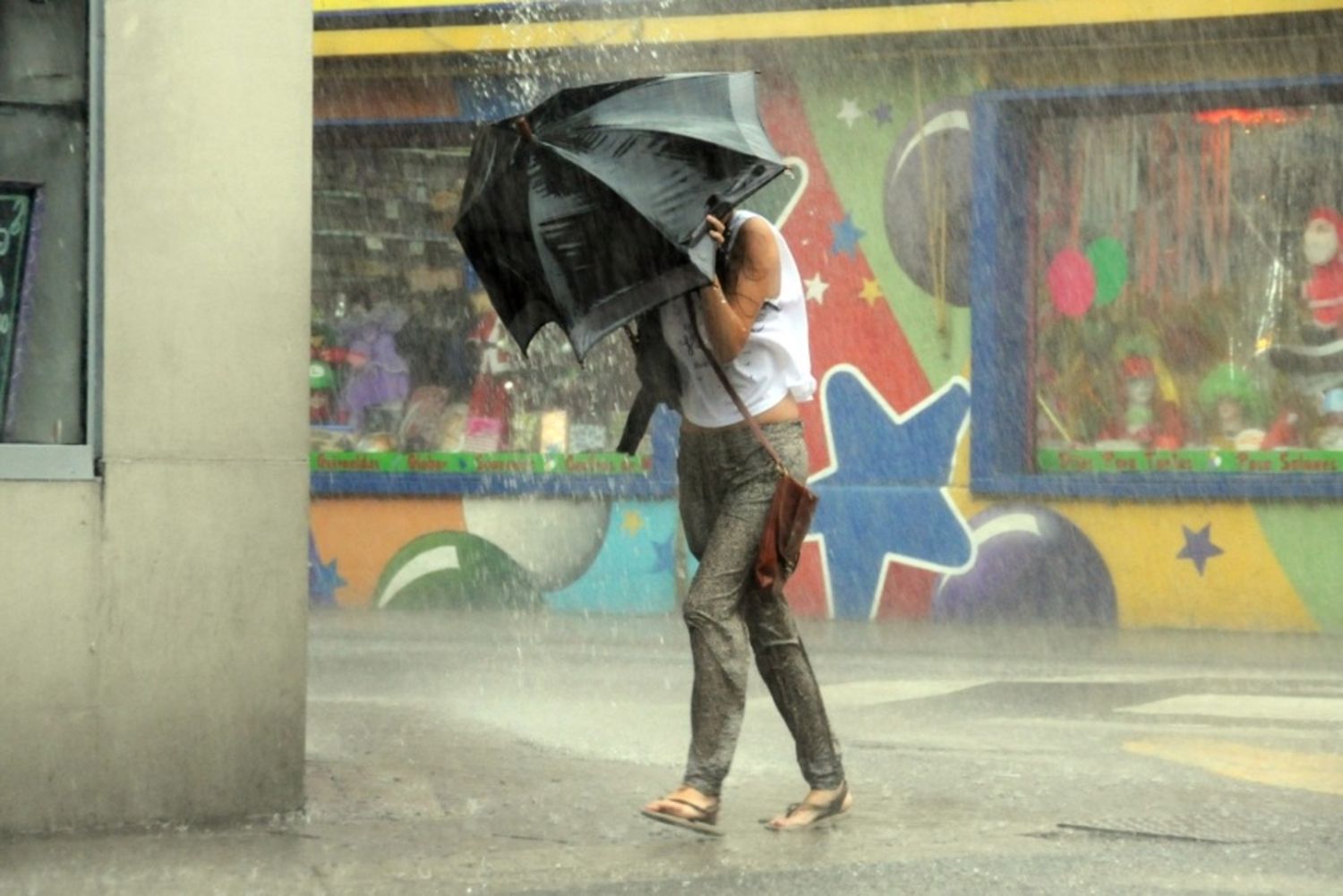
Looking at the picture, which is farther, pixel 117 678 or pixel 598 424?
pixel 598 424

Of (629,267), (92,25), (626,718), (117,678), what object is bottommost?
(626,718)

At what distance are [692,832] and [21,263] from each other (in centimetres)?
249

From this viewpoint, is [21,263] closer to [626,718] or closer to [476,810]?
[476,810]

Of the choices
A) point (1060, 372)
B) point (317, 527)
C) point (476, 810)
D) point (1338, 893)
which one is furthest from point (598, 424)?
point (1338, 893)

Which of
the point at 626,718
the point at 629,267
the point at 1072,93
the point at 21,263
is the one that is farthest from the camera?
the point at 1072,93

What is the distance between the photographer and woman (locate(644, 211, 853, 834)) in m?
5.88

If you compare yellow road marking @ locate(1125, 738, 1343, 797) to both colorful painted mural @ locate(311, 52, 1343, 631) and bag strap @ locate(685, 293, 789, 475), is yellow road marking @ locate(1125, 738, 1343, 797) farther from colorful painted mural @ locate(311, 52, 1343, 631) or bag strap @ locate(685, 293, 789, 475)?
colorful painted mural @ locate(311, 52, 1343, 631)

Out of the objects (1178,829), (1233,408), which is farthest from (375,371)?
(1178,829)

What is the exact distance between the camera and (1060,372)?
13164 millimetres

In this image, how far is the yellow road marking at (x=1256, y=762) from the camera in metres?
7.04

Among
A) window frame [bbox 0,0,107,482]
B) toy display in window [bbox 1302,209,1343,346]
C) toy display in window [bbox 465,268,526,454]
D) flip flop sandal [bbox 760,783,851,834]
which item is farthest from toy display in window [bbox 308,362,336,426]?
flip flop sandal [bbox 760,783,851,834]

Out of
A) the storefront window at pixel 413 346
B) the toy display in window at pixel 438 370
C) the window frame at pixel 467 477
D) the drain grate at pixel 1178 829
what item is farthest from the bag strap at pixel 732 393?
the toy display in window at pixel 438 370

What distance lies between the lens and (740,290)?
5859 millimetres

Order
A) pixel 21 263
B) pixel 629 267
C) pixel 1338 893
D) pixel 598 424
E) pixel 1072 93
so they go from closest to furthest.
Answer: pixel 1338 893, pixel 629 267, pixel 21 263, pixel 1072 93, pixel 598 424
